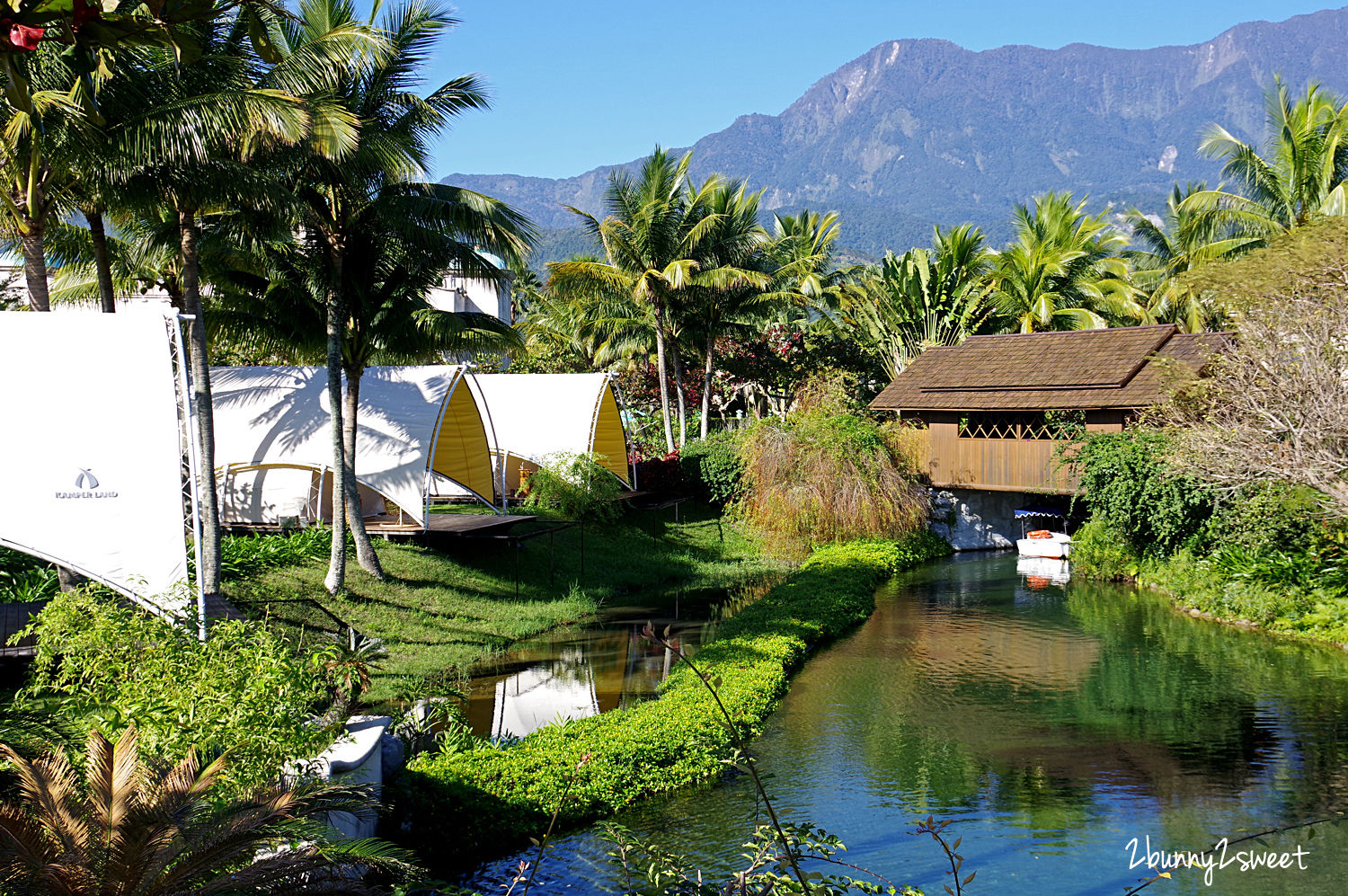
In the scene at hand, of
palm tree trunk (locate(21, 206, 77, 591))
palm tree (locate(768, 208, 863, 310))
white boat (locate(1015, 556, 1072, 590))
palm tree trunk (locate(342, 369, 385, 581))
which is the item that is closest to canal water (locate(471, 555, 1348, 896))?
white boat (locate(1015, 556, 1072, 590))

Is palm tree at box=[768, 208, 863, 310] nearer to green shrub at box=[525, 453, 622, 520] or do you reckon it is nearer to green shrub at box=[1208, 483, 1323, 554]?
green shrub at box=[525, 453, 622, 520]

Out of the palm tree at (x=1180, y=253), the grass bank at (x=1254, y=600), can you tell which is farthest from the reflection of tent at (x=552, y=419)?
the palm tree at (x=1180, y=253)

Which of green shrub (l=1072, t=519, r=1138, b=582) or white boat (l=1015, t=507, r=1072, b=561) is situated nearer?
green shrub (l=1072, t=519, r=1138, b=582)

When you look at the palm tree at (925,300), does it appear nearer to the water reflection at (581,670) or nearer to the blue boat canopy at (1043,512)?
the blue boat canopy at (1043,512)

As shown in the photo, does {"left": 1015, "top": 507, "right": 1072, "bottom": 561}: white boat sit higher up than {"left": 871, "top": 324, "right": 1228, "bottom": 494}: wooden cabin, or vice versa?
{"left": 871, "top": 324, "right": 1228, "bottom": 494}: wooden cabin

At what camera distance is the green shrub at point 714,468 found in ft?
93.0

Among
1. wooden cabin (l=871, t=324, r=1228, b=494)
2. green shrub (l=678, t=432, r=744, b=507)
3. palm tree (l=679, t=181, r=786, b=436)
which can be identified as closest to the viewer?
wooden cabin (l=871, t=324, r=1228, b=494)

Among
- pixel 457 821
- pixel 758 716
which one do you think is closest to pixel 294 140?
pixel 457 821

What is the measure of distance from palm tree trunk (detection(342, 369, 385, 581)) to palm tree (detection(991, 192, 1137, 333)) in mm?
24567

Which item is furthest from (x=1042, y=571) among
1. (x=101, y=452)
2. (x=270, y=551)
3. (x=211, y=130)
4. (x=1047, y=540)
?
(x=101, y=452)

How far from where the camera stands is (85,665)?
22.9ft

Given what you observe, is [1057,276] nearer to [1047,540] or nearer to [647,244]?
[1047,540]

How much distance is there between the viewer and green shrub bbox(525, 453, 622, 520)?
81.3 feet

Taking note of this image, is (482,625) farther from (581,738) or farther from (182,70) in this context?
(182,70)
